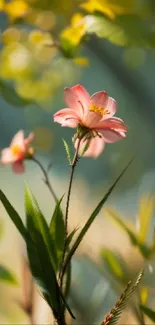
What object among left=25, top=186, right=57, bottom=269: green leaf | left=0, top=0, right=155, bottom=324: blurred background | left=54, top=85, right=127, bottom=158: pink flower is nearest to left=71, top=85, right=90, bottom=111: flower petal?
left=54, top=85, right=127, bottom=158: pink flower

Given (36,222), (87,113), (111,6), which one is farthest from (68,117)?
(111,6)

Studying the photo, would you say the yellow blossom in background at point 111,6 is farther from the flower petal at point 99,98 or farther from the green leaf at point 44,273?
the green leaf at point 44,273

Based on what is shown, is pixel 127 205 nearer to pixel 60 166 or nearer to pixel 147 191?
pixel 147 191

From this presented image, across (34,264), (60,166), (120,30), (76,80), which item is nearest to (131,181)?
(60,166)

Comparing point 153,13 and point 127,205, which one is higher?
point 153,13

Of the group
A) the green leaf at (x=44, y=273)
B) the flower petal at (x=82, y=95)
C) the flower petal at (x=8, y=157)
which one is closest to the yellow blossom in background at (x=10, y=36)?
the flower petal at (x=8, y=157)

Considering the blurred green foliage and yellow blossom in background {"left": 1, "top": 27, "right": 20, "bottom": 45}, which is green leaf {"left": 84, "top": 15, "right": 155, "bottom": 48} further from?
yellow blossom in background {"left": 1, "top": 27, "right": 20, "bottom": 45}

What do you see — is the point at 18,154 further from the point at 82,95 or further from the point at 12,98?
the point at 82,95
